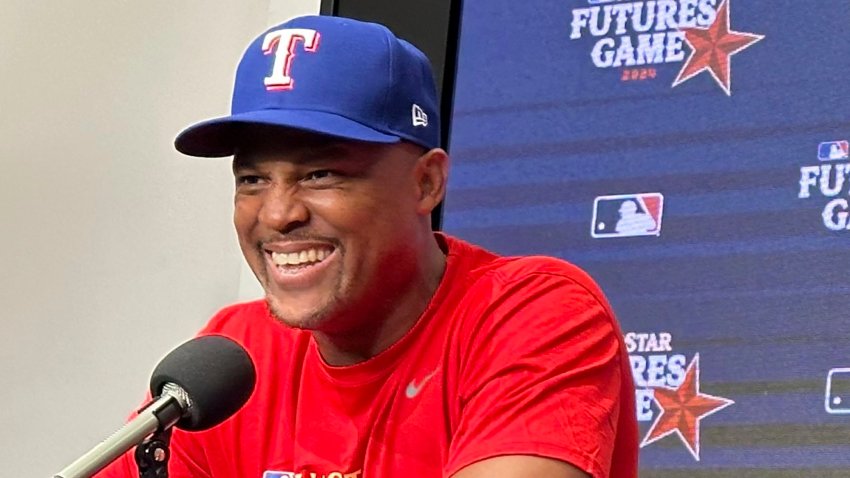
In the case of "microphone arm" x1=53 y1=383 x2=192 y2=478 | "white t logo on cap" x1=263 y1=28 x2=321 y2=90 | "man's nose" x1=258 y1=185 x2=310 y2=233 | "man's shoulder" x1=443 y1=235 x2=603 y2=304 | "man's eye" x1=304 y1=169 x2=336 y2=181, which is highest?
"white t logo on cap" x1=263 y1=28 x2=321 y2=90

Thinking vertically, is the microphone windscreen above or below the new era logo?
below

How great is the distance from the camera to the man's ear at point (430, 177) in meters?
1.91

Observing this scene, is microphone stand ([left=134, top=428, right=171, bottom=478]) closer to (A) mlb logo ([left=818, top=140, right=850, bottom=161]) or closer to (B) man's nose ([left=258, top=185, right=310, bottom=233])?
(B) man's nose ([left=258, top=185, right=310, bottom=233])

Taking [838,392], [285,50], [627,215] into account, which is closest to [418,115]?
[285,50]

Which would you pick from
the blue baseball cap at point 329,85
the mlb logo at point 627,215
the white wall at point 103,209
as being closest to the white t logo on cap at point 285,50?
the blue baseball cap at point 329,85

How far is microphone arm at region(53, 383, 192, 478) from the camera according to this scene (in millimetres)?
1233

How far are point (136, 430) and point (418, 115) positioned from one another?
28.0 inches

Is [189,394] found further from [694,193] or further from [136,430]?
[694,193]

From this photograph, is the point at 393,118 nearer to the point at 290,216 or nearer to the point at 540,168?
the point at 290,216

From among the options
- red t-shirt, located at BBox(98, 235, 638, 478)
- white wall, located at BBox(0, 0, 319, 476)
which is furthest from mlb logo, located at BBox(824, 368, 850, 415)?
white wall, located at BBox(0, 0, 319, 476)

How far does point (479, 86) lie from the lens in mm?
2656

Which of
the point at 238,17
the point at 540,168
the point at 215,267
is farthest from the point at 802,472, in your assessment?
the point at 238,17

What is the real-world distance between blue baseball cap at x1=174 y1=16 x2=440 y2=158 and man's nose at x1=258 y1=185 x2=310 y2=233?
0.33ft

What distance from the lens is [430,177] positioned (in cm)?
192
